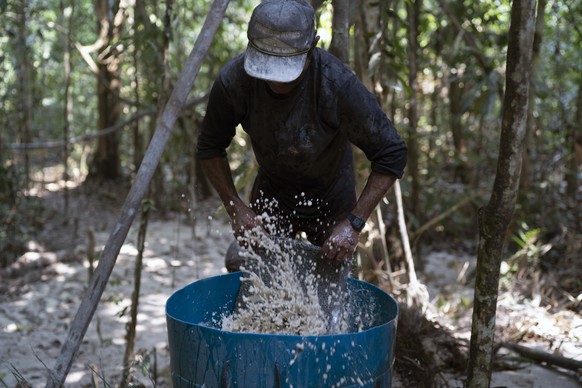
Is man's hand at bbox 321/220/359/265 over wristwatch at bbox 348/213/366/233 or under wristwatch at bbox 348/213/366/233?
→ under

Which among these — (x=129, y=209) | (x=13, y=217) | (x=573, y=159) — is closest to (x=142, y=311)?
(x=13, y=217)

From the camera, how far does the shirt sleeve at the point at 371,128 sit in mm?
2336

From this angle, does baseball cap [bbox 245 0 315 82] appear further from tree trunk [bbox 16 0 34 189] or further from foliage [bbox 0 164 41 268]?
tree trunk [bbox 16 0 34 189]

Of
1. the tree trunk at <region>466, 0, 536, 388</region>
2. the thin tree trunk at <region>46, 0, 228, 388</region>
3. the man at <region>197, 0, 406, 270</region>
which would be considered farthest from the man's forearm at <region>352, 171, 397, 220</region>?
the thin tree trunk at <region>46, 0, 228, 388</region>

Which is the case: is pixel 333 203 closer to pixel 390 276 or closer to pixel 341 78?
pixel 341 78

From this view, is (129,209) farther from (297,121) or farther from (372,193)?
(372,193)

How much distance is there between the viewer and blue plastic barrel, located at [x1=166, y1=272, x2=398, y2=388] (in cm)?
188

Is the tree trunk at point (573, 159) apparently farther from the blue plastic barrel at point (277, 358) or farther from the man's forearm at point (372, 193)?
the blue plastic barrel at point (277, 358)

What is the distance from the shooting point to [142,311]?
14.9 ft

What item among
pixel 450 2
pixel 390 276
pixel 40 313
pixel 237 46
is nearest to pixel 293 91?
pixel 390 276

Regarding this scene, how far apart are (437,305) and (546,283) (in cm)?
82

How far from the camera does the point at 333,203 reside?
2.77 metres

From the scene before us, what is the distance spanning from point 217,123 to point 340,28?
0.91 metres

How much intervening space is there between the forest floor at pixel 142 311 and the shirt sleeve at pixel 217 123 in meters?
0.24
